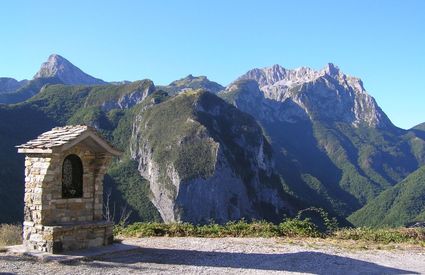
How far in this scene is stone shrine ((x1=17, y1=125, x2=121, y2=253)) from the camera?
11.5m

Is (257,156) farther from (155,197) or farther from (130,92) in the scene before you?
(130,92)

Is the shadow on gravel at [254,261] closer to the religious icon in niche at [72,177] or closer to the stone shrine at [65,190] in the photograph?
the stone shrine at [65,190]

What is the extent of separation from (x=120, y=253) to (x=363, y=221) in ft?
501

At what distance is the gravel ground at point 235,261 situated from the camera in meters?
10.4

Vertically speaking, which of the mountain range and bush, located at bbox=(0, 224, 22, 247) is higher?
the mountain range

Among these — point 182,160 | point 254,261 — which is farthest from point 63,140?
point 182,160

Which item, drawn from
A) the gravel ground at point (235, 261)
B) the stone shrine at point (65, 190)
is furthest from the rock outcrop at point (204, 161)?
the stone shrine at point (65, 190)

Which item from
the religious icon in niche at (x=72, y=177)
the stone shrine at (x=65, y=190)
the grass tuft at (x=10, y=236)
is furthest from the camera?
the grass tuft at (x=10, y=236)

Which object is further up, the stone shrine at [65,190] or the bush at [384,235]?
the stone shrine at [65,190]

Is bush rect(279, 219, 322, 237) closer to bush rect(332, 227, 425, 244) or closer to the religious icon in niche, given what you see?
bush rect(332, 227, 425, 244)

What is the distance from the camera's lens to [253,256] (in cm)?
1205

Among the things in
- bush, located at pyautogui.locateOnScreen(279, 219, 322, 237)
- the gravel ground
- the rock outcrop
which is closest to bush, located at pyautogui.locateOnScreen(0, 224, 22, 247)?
the gravel ground

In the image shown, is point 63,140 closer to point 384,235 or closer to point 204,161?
point 384,235

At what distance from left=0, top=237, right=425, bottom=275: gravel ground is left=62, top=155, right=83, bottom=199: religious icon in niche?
73.6 inches
